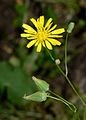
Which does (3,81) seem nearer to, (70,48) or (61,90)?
(61,90)

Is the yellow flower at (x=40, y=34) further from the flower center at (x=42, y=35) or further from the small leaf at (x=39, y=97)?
the small leaf at (x=39, y=97)

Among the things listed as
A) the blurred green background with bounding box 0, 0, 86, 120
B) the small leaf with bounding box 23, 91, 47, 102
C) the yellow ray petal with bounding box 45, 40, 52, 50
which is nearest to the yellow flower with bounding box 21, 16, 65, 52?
the yellow ray petal with bounding box 45, 40, 52, 50

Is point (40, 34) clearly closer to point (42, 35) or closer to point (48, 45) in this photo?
point (42, 35)

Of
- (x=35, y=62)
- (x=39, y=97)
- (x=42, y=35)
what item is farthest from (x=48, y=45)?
(x=35, y=62)

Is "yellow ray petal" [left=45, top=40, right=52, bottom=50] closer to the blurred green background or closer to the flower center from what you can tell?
the flower center

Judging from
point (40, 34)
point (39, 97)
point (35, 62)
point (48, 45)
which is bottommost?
point (39, 97)

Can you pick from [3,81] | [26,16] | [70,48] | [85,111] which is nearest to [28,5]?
[26,16]

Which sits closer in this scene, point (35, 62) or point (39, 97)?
point (39, 97)

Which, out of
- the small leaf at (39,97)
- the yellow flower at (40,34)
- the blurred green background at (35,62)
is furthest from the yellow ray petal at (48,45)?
the blurred green background at (35,62)
